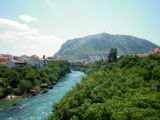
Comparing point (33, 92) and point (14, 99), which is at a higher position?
point (33, 92)

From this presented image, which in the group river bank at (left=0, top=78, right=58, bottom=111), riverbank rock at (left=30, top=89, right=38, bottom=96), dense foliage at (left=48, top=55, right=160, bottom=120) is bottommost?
river bank at (left=0, top=78, right=58, bottom=111)

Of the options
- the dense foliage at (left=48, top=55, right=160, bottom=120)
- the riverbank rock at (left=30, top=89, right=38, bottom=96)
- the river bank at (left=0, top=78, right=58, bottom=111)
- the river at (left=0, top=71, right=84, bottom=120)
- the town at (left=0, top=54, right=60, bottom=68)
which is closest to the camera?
the dense foliage at (left=48, top=55, right=160, bottom=120)

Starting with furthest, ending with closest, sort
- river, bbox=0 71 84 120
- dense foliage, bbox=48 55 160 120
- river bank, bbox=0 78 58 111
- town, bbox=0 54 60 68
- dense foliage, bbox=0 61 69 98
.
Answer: town, bbox=0 54 60 68 → dense foliage, bbox=0 61 69 98 → river bank, bbox=0 78 58 111 → river, bbox=0 71 84 120 → dense foliage, bbox=48 55 160 120

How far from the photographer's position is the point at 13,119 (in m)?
51.2

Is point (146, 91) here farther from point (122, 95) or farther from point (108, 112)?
point (108, 112)

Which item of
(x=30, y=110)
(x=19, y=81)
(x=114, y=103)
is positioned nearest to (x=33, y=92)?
(x=19, y=81)

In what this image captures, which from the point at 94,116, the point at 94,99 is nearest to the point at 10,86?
the point at 94,99

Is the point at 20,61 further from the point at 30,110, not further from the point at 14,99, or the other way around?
the point at 30,110

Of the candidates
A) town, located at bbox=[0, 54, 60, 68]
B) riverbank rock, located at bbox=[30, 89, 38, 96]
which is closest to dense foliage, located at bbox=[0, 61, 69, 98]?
riverbank rock, located at bbox=[30, 89, 38, 96]

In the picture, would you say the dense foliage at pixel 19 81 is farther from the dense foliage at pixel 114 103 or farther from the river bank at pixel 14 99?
the dense foliage at pixel 114 103

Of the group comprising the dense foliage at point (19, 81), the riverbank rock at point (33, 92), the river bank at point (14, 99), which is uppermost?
the dense foliage at point (19, 81)

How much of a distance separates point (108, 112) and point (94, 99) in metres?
7.95

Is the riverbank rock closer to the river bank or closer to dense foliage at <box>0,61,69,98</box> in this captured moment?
the river bank

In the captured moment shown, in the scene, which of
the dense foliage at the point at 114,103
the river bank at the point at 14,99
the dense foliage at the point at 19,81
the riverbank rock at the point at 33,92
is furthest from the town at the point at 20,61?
the dense foliage at the point at 114,103
